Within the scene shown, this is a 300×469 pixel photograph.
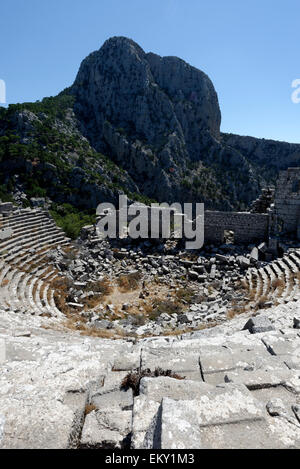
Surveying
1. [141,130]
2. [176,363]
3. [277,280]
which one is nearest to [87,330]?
[176,363]

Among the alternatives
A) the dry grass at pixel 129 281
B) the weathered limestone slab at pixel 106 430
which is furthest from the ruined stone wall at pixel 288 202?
the weathered limestone slab at pixel 106 430

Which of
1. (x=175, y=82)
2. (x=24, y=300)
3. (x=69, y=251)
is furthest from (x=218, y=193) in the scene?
(x=24, y=300)

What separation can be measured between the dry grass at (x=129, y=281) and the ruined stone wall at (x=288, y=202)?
30.3 ft

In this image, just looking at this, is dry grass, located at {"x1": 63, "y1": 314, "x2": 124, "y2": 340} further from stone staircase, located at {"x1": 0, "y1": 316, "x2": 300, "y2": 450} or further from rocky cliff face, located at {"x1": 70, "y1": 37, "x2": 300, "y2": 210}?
rocky cliff face, located at {"x1": 70, "y1": 37, "x2": 300, "y2": 210}

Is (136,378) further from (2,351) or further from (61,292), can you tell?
(61,292)

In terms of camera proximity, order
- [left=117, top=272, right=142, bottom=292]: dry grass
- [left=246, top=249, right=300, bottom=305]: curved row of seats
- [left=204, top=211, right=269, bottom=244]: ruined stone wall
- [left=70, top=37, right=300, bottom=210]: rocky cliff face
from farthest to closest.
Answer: [left=70, top=37, right=300, bottom=210]: rocky cliff face → [left=204, top=211, right=269, bottom=244]: ruined stone wall → [left=117, top=272, right=142, bottom=292]: dry grass → [left=246, top=249, right=300, bottom=305]: curved row of seats

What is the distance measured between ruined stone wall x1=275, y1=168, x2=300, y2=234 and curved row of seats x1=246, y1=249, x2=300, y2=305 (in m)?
2.83

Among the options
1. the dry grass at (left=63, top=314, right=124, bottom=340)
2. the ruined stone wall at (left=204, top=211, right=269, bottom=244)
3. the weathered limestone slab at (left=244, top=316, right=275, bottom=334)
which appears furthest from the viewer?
the ruined stone wall at (left=204, top=211, right=269, bottom=244)

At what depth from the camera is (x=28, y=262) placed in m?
13.0

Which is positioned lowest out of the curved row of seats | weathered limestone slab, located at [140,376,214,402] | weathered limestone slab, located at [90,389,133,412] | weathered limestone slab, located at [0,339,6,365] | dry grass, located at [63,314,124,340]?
dry grass, located at [63,314,124,340]

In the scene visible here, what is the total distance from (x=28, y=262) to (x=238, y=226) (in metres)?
12.5

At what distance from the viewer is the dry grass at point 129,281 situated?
42.8 ft

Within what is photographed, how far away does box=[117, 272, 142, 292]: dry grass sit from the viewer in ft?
42.8

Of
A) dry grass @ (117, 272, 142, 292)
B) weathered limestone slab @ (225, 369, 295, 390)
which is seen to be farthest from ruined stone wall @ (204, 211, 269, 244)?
weathered limestone slab @ (225, 369, 295, 390)
